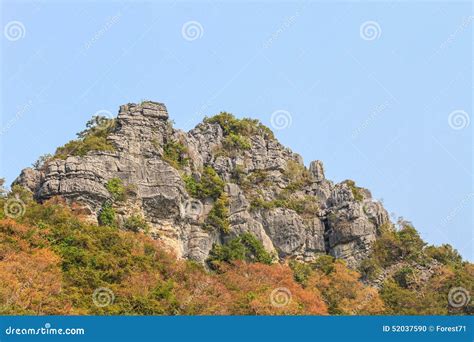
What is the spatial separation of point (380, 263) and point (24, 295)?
20.7m

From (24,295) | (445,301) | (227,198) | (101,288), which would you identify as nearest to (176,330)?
(24,295)

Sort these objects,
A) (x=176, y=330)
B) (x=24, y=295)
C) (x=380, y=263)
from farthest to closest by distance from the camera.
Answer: (x=380, y=263) → (x=24, y=295) → (x=176, y=330)

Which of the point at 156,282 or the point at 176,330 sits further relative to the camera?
the point at 156,282

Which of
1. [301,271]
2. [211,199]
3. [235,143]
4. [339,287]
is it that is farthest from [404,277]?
[235,143]

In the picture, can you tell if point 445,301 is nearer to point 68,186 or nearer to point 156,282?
point 156,282

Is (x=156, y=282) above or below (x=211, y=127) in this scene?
below

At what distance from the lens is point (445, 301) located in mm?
32375

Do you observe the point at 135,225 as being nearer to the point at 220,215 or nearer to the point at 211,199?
the point at 220,215

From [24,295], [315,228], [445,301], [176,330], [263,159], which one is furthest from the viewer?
[263,159]

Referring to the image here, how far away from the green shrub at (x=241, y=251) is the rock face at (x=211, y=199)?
0.55 metres
